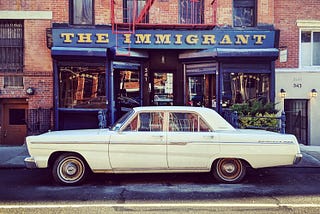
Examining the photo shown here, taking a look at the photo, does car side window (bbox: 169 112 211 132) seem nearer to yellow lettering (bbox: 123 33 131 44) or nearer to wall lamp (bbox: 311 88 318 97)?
yellow lettering (bbox: 123 33 131 44)

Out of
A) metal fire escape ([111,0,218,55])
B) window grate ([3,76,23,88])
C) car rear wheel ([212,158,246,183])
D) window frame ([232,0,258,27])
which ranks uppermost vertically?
window frame ([232,0,258,27])

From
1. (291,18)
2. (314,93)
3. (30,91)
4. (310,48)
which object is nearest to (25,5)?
(30,91)

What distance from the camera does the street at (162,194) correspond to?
5.75m

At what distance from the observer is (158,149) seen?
7160 mm

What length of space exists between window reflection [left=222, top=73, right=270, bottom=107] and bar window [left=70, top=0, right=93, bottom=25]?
521 cm

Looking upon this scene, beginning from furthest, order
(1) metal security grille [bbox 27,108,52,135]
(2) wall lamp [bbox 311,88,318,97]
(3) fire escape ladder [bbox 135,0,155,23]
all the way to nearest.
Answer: (2) wall lamp [bbox 311,88,318,97] < (1) metal security grille [bbox 27,108,52,135] < (3) fire escape ladder [bbox 135,0,155,23]

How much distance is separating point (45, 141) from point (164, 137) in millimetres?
2332

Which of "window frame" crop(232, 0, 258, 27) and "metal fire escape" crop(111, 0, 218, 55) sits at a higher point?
"window frame" crop(232, 0, 258, 27)

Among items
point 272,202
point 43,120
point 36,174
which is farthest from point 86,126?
point 272,202

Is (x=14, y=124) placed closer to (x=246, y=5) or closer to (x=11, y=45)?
(x=11, y=45)

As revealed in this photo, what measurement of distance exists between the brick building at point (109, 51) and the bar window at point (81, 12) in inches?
1.3

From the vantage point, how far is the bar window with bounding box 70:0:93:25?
12805 mm

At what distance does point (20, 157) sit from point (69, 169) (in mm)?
3587

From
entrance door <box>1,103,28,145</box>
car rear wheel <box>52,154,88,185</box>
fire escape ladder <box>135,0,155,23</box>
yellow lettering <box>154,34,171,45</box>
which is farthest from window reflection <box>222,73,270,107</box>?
entrance door <box>1,103,28,145</box>
